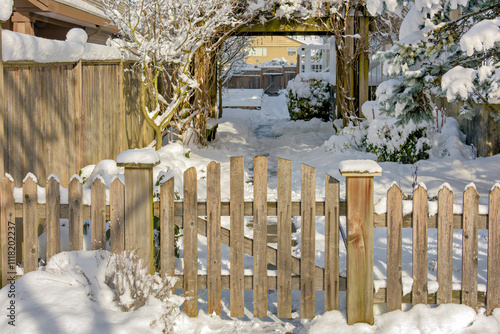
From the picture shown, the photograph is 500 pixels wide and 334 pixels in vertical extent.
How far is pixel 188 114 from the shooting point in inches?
478

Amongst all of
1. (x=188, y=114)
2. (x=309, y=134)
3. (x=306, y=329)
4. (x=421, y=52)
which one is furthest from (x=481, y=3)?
(x=309, y=134)

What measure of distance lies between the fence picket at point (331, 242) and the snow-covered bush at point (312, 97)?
46.8 feet

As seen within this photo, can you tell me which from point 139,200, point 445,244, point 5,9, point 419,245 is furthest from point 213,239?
point 5,9

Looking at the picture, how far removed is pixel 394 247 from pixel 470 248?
1.67 ft

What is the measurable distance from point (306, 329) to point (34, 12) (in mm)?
11112

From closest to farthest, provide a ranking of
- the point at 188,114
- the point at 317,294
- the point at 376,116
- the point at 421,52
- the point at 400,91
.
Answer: the point at 317,294 < the point at 421,52 < the point at 400,91 < the point at 376,116 < the point at 188,114

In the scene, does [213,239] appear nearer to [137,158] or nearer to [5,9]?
[137,158]

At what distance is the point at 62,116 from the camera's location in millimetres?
6555

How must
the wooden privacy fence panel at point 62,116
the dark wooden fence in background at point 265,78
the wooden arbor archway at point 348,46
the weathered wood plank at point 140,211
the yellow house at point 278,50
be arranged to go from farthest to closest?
the yellow house at point 278,50
the dark wooden fence in background at point 265,78
the wooden arbor archway at point 348,46
the wooden privacy fence panel at point 62,116
the weathered wood plank at point 140,211

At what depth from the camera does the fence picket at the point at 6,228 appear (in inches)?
156

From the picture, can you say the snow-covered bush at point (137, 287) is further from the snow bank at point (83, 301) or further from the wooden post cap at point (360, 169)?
the wooden post cap at point (360, 169)

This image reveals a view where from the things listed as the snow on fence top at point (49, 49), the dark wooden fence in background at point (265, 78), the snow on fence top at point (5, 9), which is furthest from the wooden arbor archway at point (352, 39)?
the dark wooden fence in background at point (265, 78)

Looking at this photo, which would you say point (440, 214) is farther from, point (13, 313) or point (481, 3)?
point (481, 3)

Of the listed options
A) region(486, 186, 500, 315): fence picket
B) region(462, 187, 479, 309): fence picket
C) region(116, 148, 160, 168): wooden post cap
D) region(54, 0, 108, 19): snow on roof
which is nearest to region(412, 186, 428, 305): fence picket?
region(462, 187, 479, 309): fence picket
